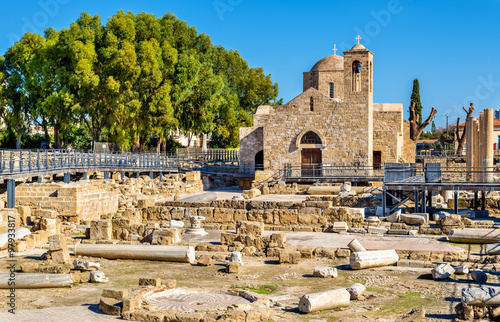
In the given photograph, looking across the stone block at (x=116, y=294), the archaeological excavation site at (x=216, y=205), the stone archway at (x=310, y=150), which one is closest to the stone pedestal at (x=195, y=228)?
the archaeological excavation site at (x=216, y=205)

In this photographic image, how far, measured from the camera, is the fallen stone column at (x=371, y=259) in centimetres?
1242

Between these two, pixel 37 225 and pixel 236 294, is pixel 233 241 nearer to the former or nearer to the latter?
pixel 236 294

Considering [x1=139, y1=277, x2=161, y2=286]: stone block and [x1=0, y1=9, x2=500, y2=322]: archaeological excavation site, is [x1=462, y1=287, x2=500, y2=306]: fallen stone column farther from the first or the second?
[x1=139, y1=277, x2=161, y2=286]: stone block

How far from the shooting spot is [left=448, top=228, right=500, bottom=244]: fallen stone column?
1511cm

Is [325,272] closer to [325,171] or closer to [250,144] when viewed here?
[325,171]

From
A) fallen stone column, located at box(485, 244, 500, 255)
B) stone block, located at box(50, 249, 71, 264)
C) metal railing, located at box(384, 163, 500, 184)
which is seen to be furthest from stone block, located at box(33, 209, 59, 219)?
fallen stone column, located at box(485, 244, 500, 255)

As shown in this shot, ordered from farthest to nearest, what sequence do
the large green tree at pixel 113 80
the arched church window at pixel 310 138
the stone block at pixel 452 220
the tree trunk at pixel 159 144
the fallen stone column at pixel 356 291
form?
the tree trunk at pixel 159 144 < the large green tree at pixel 113 80 < the arched church window at pixel 310 138 < the stone block at pixel 452 220 < the fallen stone column at pixel 356 291

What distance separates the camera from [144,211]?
20.2 meters

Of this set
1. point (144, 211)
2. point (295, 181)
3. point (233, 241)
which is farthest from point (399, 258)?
point (295, 181)

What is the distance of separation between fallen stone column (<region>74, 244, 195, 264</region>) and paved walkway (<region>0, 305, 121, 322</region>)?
399 centimetres

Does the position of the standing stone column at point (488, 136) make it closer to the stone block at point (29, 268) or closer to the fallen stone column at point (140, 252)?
the fallen stone column at point (140, 252)

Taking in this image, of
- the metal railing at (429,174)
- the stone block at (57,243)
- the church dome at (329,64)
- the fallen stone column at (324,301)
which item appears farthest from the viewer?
the church dome at (329,64)

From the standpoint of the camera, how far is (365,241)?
15.7 metres

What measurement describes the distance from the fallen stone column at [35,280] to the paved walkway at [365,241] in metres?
5.71
